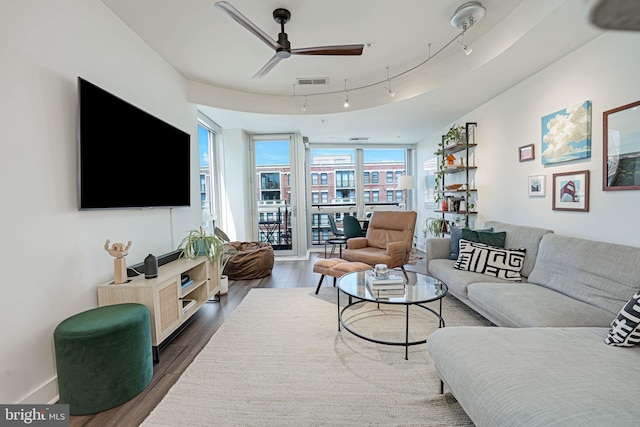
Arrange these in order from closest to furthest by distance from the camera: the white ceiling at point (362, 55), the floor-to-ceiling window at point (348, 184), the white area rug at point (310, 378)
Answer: the white area rug at point (310, 378), the white ceiling at point (362, 55), the floor-to-ceiling window at point (348, 184)

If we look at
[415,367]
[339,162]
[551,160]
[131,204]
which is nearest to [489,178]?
[551,160]

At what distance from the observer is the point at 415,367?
1900 mm

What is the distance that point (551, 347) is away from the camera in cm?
139

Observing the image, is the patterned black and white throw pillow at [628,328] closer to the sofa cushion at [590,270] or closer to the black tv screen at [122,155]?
the sofa cushion at [590,270]

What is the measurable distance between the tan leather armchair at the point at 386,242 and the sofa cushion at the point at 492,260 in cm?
79

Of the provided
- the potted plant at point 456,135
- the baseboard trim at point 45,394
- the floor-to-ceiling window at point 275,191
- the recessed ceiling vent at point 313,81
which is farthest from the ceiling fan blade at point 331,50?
the floor-to-ceiling window at point 275,191

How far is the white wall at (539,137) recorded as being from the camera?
6.81ft

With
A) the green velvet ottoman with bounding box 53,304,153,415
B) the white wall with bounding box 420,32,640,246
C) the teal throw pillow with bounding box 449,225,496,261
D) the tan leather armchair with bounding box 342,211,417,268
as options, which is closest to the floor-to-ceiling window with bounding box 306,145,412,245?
the tan leather armchair with bounding box 342,211,417,268

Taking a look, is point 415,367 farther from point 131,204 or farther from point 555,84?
point 555,84

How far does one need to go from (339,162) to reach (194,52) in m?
4.03

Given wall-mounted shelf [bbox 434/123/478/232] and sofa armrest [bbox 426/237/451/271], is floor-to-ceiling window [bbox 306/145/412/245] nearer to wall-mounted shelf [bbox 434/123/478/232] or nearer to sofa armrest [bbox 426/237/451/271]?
wall-mounted shelf [bbox 434/123/478/232]

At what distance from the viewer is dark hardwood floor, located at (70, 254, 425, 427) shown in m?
1.53

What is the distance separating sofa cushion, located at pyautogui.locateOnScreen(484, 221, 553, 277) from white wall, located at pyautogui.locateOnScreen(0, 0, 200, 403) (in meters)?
3.65

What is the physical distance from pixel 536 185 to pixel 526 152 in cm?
40
